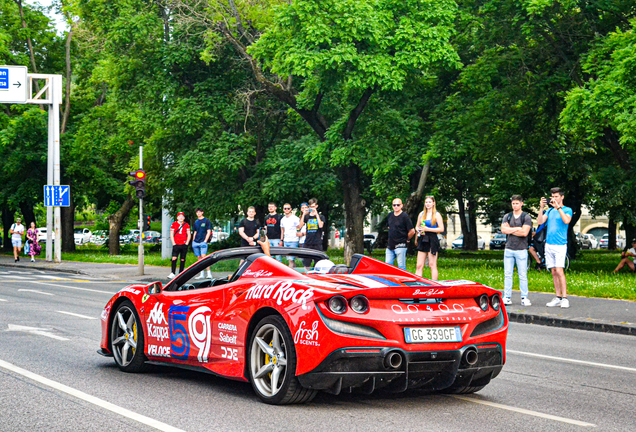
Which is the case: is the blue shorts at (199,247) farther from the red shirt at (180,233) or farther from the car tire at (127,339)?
the car tire at (127,339)

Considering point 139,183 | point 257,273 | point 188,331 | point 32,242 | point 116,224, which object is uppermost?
point 139,183

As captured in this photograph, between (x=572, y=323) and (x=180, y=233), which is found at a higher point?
(x=180, y=233)

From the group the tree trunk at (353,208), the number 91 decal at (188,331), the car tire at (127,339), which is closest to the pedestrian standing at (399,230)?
the car tire at (127,339)

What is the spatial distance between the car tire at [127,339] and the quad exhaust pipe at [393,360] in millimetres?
2780

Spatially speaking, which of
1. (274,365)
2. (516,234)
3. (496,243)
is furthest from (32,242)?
(496,243)

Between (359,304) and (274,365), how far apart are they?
0.79 meters

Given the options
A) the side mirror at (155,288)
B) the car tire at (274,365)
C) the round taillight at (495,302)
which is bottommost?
the car tire at (274,365)

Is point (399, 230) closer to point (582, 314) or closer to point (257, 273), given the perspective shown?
point (582, 314)

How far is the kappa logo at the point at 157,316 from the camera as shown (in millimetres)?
7652

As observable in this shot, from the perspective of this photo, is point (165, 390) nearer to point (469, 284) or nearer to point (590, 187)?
point (469, 284)

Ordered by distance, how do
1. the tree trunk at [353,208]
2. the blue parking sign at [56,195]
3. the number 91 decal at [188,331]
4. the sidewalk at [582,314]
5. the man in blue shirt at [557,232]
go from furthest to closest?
1. the blue parking sign at [56,195]
2. the tree trunk at [353,208]
3. the man in blue shirt at [557,232]
4. the sidewalk at [582,314]
5. the number 91 decal at [188,331]

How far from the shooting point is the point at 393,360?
19.9 feet

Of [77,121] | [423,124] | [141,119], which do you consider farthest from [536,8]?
[77,121]

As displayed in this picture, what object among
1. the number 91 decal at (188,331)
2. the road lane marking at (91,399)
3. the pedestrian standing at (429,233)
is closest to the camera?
the road lane marking at (91,399)
